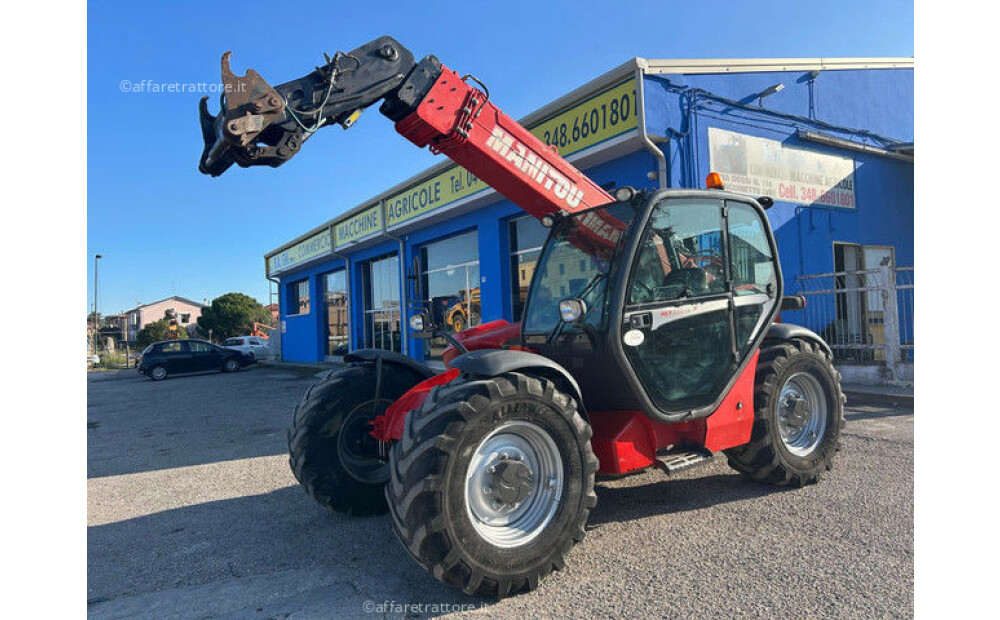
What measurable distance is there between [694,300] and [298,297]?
24.9 m

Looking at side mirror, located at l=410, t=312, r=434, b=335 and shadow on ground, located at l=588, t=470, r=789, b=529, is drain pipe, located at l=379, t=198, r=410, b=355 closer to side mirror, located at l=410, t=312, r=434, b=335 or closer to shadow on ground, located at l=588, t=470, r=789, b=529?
side mirror, located at l=410, t=312, r=434, b=335

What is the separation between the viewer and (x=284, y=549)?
378cm

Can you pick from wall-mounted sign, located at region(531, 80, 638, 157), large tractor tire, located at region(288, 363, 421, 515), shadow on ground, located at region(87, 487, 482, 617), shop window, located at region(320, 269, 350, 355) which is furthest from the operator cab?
shop window, located at region(320, 269, 350, 355)

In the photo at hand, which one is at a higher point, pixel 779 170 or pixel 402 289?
pixel 779 170

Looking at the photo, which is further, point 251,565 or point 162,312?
point 162,312

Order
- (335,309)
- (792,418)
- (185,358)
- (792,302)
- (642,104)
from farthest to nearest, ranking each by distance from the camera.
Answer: (185,358) → (335,309) → (642,104) → (792,302) → (792,418)

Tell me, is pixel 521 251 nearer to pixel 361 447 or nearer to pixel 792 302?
pixel 792 302

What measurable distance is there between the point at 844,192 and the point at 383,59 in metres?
10.7

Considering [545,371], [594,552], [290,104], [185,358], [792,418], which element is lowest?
[185,358]

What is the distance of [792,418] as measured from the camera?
15.1ft

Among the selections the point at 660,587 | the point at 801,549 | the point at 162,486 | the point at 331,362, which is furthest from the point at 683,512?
the point at 331,362

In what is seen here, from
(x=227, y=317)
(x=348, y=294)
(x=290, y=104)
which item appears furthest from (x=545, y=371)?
(x=227, y=317)

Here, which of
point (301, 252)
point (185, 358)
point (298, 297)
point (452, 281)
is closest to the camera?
point (452, 281)

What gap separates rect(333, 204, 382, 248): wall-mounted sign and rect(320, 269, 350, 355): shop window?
1.80 metres
